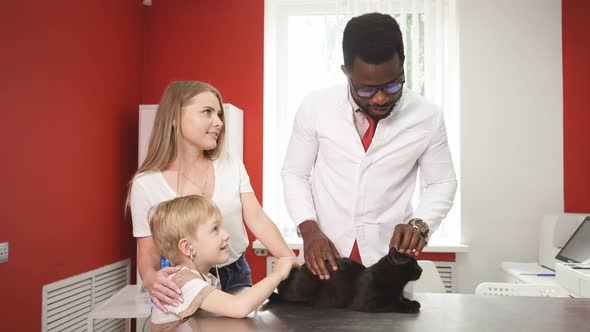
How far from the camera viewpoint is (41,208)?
264 cm

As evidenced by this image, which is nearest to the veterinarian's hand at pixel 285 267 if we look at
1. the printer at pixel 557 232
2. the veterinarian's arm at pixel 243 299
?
the veterinarian's arm at pixel 243 299

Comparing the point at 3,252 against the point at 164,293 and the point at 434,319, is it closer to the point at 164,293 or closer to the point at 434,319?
the point at 164,293

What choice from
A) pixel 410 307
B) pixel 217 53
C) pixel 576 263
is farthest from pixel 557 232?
pixel 217 53

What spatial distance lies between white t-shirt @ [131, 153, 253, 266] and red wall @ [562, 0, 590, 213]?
2721 mm

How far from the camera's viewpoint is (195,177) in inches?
65.6

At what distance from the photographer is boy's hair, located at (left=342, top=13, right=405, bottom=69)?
1188mm

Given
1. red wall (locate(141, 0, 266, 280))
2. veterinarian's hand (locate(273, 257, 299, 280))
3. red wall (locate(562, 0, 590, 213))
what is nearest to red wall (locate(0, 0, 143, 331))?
red wall (locate(141, 0, 266, 280))

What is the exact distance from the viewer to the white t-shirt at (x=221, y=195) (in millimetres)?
1596

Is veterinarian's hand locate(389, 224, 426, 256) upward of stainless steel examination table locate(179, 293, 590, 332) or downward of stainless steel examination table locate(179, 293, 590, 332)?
upward

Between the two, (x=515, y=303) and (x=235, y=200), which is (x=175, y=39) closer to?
(x=235, y=200)

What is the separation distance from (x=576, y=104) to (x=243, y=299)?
3.25m

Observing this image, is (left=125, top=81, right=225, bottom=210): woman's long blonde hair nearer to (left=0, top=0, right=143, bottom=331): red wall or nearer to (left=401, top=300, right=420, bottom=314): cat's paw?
(left=401, top=300, right=420, bottom=314): cat's paw

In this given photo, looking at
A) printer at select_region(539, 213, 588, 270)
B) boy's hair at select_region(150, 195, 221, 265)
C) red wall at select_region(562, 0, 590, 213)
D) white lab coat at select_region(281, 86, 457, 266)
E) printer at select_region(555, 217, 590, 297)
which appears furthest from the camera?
red wall at select_region(562, 0, 590, 213)

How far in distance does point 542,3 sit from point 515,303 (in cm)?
304
